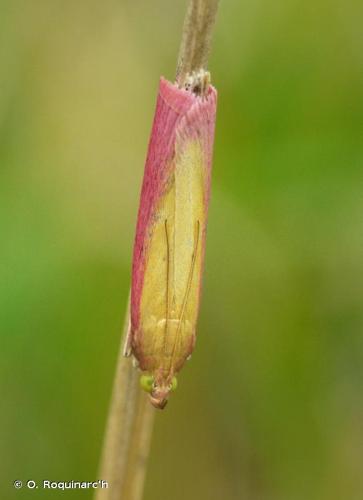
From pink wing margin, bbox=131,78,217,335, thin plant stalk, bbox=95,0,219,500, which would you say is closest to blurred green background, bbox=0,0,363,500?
thin plant stalk, bbox=95,0,219,500

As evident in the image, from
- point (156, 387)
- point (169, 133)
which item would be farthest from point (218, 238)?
point (169, 133)

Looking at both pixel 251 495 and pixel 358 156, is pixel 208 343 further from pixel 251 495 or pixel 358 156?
pixel 358 156

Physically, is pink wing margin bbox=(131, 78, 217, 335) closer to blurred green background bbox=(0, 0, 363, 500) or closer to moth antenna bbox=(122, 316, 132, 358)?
moth antenna bbox=(122, 316, 132, 358)

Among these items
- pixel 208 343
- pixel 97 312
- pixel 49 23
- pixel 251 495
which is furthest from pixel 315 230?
pixel 49 23

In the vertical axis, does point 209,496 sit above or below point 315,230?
below

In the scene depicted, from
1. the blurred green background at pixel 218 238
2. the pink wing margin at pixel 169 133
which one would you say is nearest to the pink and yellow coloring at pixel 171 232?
the pink wing margin at pixel 169 133

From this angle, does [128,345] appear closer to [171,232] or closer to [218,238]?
[171,232]
